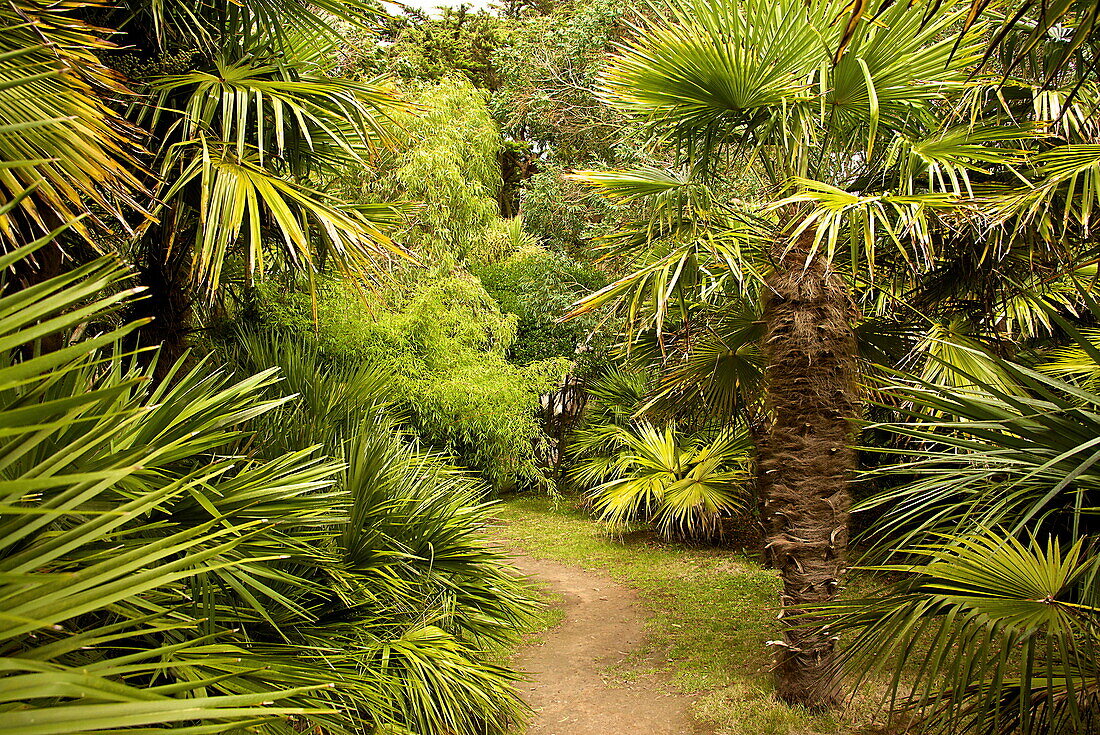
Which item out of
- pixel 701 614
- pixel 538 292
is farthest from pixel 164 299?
pixel 538 292

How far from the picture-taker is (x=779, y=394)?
14.7 feet

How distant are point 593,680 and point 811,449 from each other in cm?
237

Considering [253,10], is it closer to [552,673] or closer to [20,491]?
[20,491]

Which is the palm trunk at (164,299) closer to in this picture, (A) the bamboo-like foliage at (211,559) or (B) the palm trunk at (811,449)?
(A) the bamboo-like foliage at (211,559)

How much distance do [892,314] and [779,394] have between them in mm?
1159

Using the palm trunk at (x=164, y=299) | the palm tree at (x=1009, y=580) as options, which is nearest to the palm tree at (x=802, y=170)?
the palm tree at (x=1009, y=580)

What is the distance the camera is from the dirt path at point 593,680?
4.43 metres

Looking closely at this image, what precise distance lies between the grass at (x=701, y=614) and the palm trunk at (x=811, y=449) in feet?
0.82

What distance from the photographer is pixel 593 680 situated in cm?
517

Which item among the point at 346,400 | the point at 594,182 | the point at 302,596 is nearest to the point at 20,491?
the point at 302,596

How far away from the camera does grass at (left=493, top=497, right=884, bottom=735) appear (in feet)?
14.1

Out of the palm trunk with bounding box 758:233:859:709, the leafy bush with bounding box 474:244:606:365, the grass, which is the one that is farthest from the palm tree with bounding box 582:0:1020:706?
the leafy bush with bounding box 474:244:606:365

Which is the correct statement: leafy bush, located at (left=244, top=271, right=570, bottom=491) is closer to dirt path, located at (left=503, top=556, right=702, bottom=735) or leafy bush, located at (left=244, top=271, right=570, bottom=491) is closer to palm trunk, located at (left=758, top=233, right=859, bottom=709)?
dirt path, located at (left=503, top=556, right=702, bottom=735)

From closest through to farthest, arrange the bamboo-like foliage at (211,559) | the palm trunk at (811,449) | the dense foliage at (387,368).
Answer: the bamboo-like foliage at (211,559) < the dense foliage at (387,368) < the palm trunk at (811,449)
